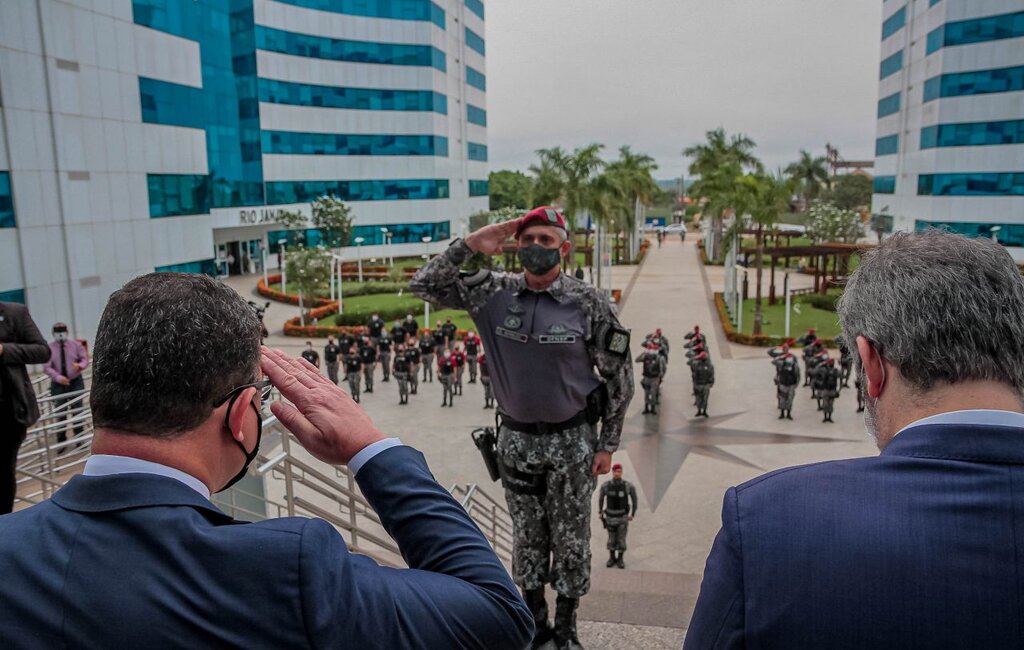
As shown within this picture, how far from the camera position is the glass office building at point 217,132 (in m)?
16.4

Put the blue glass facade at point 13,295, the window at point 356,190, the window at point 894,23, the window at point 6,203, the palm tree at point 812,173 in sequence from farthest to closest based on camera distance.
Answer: the palm tree at point 812,173 < the window at point 894,23 < the window at point 356,190 < the blue glass facade at point 13,295 < the window at point 6,203

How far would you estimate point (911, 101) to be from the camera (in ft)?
150

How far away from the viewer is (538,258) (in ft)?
14.3

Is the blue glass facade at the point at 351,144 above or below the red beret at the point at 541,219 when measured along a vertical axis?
above

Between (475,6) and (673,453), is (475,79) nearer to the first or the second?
(475,6)

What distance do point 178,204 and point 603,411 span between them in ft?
65.9

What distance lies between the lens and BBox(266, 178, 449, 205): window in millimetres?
46750

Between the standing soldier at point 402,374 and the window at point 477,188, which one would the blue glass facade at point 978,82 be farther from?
the standing soldier at point 402,374

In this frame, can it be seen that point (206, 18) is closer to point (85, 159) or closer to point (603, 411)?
point (85, 159)

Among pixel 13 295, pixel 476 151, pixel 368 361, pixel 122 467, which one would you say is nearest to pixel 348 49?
pixel 476 151

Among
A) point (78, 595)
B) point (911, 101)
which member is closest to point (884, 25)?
point (911, 101)

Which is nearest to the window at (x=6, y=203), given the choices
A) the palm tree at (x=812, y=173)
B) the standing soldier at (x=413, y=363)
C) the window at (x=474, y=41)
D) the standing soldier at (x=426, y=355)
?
the standing soldier at (x=413, y=363)

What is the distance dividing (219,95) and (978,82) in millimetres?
39293

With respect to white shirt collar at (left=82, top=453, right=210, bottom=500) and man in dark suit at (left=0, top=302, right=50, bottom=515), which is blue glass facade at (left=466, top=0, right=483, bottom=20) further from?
white shirt collar at (left=82, top=453, right=210, bottom=500)
